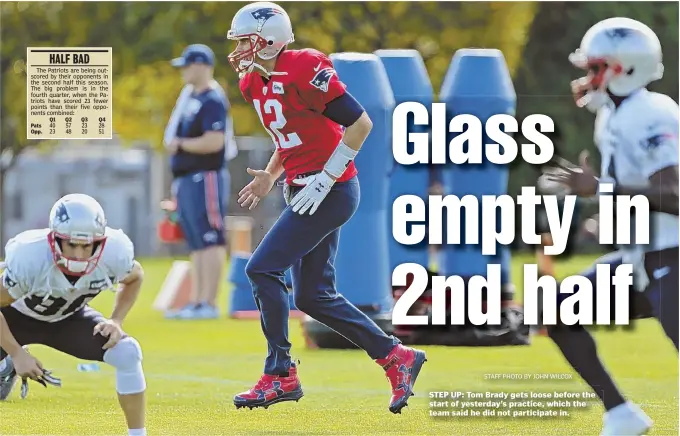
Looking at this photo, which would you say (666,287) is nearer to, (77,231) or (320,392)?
(320,392)

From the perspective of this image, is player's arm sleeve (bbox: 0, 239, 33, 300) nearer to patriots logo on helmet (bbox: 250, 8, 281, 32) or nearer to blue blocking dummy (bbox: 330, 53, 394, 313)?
patriots logo on helmet (bbox: 250, 8, 281, 32)

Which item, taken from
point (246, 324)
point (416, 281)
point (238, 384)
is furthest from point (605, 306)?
point (246, 324)

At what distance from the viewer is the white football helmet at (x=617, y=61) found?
6348mm

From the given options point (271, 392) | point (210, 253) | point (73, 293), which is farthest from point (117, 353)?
point (210, 253)

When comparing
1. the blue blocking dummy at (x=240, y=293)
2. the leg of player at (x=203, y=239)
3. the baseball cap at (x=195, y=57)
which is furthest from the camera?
the leg of player at (x=203, y=239)

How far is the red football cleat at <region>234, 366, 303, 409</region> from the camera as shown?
263 inches

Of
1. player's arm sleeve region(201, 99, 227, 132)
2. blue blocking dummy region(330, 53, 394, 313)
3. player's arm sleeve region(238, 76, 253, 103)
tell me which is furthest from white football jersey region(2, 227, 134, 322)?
player's arm sleeve region(201, 99, 227, 132)

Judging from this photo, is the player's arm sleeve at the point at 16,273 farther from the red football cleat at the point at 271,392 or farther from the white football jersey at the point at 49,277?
the red football cleat at the point at 271,392

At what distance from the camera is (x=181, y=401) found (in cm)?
682

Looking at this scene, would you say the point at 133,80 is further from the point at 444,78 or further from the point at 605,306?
the point at 605,306

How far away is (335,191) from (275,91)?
51 centimetres

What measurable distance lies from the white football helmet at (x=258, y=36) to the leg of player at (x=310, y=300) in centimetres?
65

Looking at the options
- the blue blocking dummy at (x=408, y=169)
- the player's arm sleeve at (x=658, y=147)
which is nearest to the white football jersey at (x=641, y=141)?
the player's arm sleeve at (x=658, y=147)

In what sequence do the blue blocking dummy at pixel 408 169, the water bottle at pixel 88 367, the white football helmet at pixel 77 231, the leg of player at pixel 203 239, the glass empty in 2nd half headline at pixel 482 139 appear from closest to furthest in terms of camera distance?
the white football helmet at pixel 77 231
the glass empty in 2nd half headline at pixel 482 139
the blue blocking dummy at pixel 408 169
the water bottle at pixel 88 367
the leg of player at pixel 203 239
